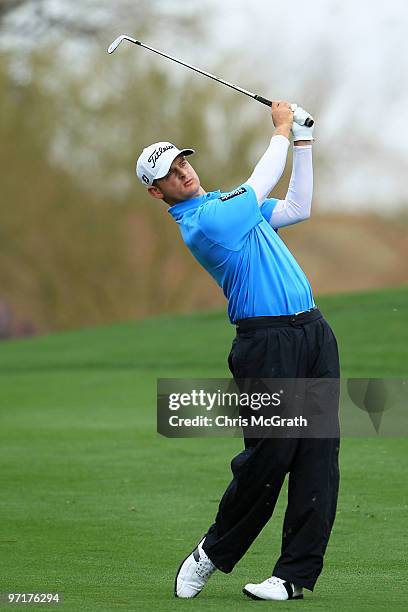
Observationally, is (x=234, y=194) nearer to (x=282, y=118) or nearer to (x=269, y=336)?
(x=282, y=118)

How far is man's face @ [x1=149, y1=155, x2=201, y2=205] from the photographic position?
5.58 meters

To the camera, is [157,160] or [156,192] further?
[156,192]

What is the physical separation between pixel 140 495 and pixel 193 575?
124 inches

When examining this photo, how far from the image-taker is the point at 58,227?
38438 mm

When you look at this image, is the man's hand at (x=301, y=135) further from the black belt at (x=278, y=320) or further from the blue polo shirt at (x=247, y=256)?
the black belt at (x=278, y=320)

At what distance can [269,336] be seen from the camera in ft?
17.7

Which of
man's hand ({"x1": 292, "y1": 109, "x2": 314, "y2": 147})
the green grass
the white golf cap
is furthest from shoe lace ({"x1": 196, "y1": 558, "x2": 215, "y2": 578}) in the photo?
man's hand ({"x1": 292, "y1": 109, "x2": 314, "y2": 147})

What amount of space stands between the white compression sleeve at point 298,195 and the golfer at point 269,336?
10mm

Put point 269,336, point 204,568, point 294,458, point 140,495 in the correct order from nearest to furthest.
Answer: point 269,336, point 294,458, point 204,568, point 140,495

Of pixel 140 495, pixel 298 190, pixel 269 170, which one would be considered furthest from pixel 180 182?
pixel 140 495

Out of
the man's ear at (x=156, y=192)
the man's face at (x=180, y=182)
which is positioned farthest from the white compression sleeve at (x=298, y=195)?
the man's ear at (x=156, y=192)

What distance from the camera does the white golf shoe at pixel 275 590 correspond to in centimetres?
539

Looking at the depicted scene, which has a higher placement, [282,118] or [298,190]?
[282,118]

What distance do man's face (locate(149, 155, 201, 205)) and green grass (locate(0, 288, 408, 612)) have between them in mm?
1639
